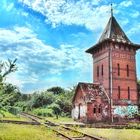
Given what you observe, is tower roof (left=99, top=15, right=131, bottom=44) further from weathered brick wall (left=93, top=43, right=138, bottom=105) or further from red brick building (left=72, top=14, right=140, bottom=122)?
weathered brick wall (left=93, top=43, right=138, bottom=105)

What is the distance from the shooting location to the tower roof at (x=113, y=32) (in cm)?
3786

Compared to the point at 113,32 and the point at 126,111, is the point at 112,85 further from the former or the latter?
the point at 113,32

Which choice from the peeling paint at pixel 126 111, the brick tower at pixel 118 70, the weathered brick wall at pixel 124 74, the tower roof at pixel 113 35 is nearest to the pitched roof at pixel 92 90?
the brick tower at pixel 118 70

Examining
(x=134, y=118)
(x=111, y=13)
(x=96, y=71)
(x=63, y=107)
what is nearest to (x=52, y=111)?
(x=63, y=107)

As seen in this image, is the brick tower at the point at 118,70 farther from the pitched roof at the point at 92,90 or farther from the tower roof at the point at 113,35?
the pitched roof at the point at 92,90

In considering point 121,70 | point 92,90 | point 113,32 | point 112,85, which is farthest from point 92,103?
point 113,32

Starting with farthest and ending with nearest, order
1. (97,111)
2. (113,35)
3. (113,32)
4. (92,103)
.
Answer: (113,32) < (113,35) < (97,111) < (92,103)

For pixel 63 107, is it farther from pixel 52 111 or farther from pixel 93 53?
pixel 93 53

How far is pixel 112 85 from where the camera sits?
3619 cm

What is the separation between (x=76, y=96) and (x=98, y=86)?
306 cm

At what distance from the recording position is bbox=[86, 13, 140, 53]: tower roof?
3744 cm

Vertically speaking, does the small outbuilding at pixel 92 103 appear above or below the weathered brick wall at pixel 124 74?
below

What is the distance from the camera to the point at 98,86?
37.5 meters

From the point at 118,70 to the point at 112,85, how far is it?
80.6 inches
